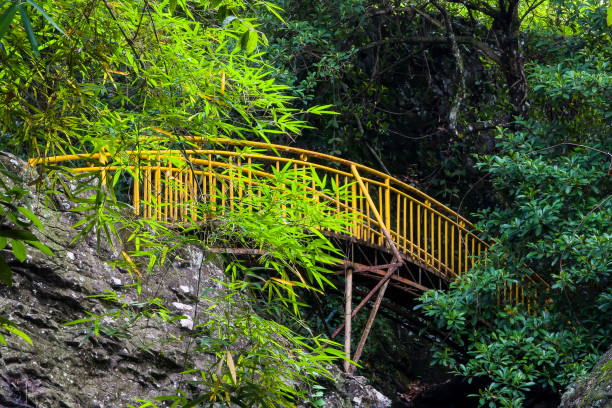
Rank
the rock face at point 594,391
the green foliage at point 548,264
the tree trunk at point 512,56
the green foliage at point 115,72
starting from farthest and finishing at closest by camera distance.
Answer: the tree trunk at point 512,56, the green foliage at point 548,264, the rock face at point 594,391, the green foliage at point 115,72

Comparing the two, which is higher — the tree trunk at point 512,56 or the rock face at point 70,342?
the tree trunk at point 512,56

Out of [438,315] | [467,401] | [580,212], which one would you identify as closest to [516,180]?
[580,212]

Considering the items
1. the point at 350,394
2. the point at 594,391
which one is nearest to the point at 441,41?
the point at 350,394

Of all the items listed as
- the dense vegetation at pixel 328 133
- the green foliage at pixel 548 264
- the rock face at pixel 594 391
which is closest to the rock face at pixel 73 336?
the dense vegetation at pixel 328 133

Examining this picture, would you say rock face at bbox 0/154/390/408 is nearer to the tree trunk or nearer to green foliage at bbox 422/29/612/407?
green foliage at bbox 422/29/612/407

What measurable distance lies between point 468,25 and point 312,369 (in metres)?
8.64

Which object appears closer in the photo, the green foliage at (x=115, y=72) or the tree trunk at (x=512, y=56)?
the green foliage at (x=115, y=72)

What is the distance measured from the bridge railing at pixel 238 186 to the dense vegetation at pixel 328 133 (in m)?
0.13

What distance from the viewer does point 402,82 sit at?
38.0ft

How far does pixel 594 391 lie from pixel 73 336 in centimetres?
282

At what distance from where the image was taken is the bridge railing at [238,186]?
Result: 362cm

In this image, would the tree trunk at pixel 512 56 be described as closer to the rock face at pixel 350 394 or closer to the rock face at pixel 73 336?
the rock face at pixel 350 394

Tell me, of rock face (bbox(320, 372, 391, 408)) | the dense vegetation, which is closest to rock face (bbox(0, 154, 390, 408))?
the dense vegetation

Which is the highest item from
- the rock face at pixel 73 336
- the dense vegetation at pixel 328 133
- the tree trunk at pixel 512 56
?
the tree trunk at pixel 512 56
